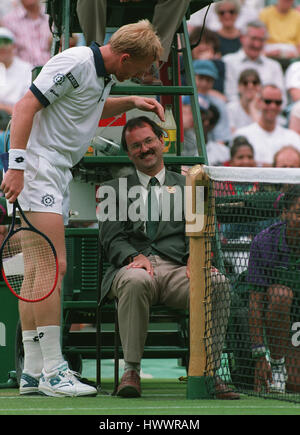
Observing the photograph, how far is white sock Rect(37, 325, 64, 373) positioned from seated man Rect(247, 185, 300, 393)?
990 millimetres

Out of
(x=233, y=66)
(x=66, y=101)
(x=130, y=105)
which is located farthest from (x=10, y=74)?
(x=66, y=101)

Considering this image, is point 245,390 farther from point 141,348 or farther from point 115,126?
point 115,126

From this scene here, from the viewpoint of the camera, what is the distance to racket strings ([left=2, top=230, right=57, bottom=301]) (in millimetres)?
4449

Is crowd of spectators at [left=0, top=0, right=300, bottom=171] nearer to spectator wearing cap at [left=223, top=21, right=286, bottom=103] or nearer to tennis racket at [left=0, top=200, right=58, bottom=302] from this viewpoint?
spectator wearing cap at [left=223, top=21, right=286, bottom=103]

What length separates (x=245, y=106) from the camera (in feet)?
37.4

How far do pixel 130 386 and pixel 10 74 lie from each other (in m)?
6.89

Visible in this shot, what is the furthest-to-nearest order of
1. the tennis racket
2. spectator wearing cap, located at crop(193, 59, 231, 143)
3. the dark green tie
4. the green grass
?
spectator wearing cap, located at crop(193, 59, 231, 143)
the dark green tie
the tennis racket
the green grass

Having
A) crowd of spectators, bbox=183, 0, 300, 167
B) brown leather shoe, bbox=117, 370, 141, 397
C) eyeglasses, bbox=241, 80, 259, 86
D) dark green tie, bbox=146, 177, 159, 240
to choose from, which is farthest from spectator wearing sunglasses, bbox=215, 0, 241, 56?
brown leather shoe, bbox=117, 370, 141, 397

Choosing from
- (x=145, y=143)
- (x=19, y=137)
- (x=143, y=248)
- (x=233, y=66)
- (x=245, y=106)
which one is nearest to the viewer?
(x=19, y=137)

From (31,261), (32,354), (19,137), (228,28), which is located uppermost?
(228,28)

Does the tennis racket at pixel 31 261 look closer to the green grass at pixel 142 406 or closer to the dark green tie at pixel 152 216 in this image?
the green grass at pixel 142 406

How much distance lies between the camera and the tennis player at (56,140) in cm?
441

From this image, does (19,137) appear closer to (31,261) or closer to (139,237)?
(31,261)

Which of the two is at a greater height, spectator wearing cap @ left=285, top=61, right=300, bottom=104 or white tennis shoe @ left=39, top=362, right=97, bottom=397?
spectator wearing cap @ left=285, top=61, right=300, bottom=104
